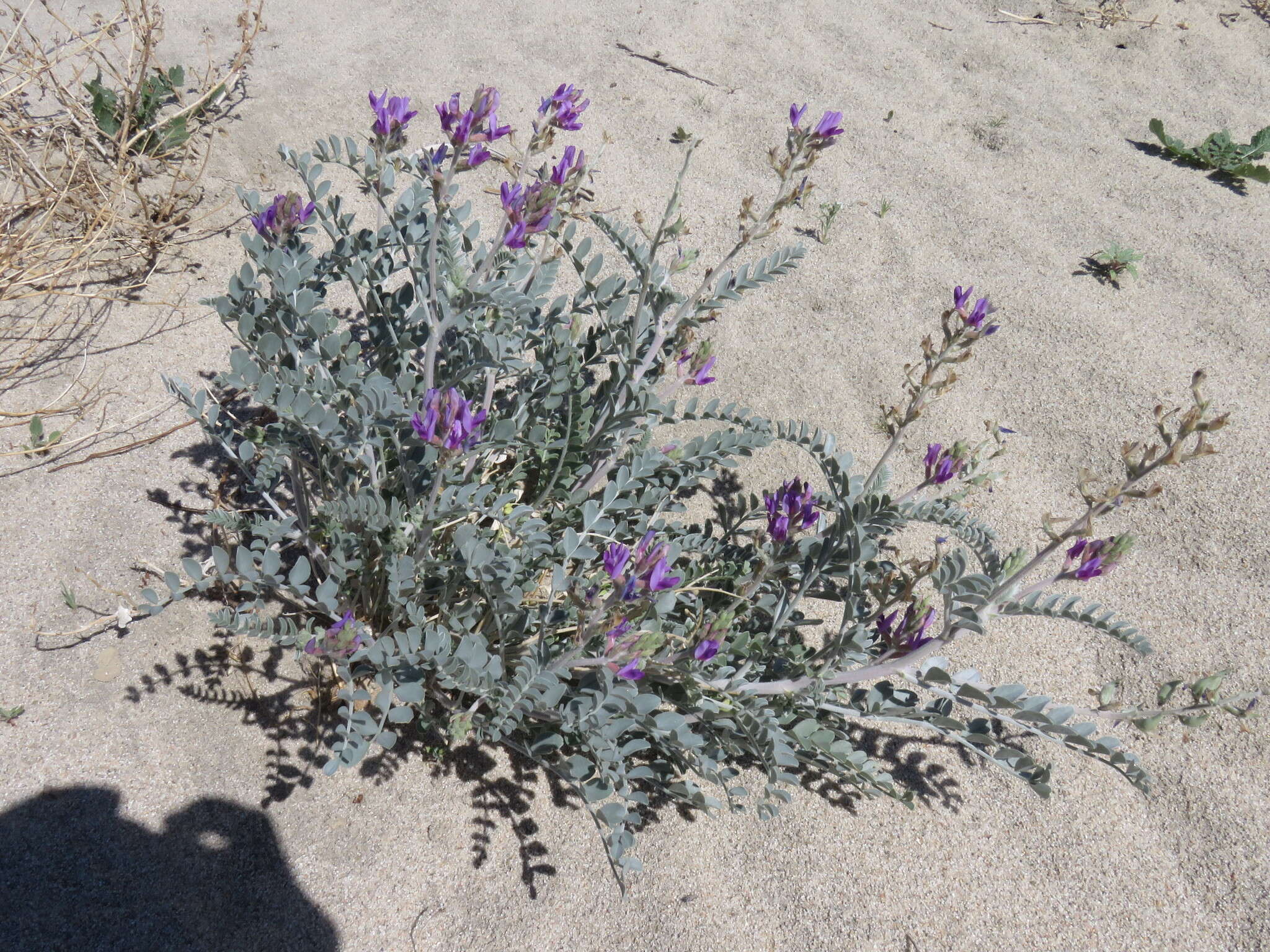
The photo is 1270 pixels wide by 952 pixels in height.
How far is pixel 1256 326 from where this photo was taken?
357cm

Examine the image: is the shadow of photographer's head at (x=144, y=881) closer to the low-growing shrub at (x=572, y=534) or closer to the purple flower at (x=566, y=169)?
the low-growing shrub at (x=572, y=534)

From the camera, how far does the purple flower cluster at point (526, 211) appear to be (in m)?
1.61

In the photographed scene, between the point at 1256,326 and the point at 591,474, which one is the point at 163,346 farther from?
the point at 1256,326

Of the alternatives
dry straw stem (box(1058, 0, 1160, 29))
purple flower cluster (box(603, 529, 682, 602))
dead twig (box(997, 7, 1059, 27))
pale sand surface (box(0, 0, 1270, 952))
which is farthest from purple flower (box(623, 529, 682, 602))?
dry straw stem (box(1058, 0, 1160, 29))

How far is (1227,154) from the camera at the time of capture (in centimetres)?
429

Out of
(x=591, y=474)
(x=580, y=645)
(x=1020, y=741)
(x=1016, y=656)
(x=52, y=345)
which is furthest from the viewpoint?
(x=52, y=345)

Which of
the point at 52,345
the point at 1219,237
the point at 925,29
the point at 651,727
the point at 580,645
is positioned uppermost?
the point at 925,29

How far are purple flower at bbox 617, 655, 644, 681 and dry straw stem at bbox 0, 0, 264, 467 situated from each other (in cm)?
201

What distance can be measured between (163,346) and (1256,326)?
4.00 metres

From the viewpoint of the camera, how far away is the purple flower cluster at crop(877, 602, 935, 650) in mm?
1769

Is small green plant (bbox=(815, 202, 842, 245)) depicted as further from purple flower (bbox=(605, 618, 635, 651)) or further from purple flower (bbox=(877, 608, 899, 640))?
purple flower (bbox=(605, 618, 635, 651))

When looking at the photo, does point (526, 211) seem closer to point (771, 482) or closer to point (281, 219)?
point (281, 219)

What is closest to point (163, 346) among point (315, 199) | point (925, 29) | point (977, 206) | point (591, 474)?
point (315, 199)

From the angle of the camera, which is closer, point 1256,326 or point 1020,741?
point 1020,741
